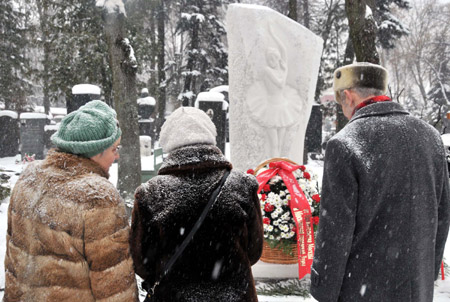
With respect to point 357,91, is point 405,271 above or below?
below

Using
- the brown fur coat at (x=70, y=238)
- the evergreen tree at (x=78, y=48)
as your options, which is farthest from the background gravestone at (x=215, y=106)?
the brown fur coat at (x=70, y=238)

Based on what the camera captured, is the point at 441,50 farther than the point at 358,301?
Yes

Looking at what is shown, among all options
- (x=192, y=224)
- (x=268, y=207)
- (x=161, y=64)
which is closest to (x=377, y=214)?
(x=192, y=224)

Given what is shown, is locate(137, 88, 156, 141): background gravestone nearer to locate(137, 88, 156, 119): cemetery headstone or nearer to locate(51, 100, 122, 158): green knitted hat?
locate(137, 88, 156, 119): cemetery headstone

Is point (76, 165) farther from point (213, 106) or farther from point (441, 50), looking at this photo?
point (441, 50)

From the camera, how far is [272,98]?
5.29m

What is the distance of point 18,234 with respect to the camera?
165 cm

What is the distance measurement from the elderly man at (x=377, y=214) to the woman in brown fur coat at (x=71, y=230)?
90 cm

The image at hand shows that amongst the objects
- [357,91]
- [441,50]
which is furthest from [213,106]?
[441,50]

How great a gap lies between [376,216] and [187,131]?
0.93 m

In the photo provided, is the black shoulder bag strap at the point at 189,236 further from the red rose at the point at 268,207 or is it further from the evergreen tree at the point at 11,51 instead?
the evergreen tree at the point at 11,51

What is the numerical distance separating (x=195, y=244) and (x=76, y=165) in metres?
0.62

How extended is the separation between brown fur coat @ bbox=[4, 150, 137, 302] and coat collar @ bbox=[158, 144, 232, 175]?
0.27 meters

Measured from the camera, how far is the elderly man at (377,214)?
5.54 ft
